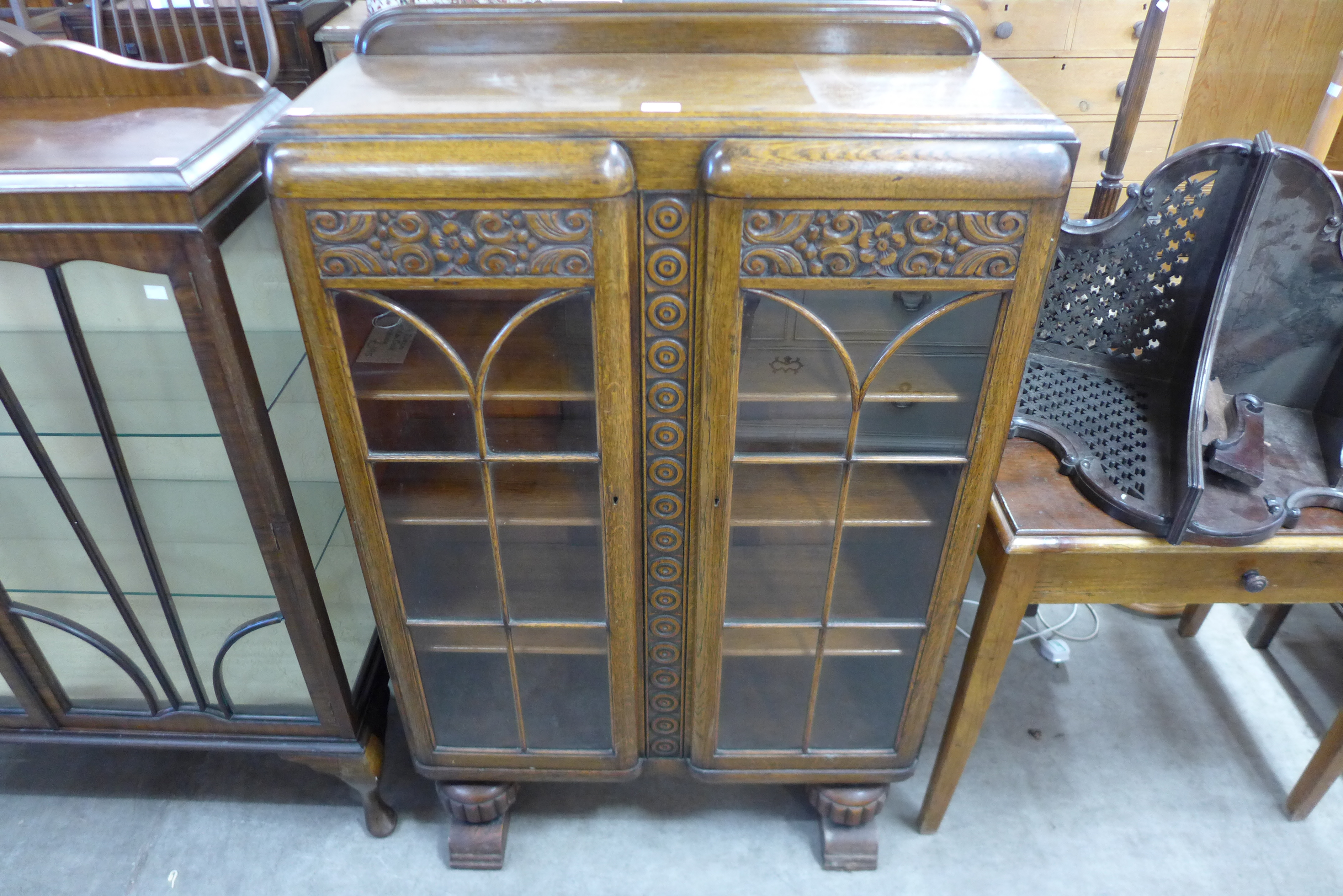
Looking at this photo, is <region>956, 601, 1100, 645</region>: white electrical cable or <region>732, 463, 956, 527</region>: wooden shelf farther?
<region>956, 601, 1100, 645</region>: white electrical cable

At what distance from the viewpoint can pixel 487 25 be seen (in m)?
0.95

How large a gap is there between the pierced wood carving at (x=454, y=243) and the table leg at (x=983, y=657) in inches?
25.6

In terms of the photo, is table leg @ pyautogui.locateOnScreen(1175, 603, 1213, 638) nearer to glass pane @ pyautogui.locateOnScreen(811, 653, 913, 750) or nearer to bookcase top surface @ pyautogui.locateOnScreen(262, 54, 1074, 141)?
glass pane @ pyautogui.locateOnScreen(811, 653, 913, 750)

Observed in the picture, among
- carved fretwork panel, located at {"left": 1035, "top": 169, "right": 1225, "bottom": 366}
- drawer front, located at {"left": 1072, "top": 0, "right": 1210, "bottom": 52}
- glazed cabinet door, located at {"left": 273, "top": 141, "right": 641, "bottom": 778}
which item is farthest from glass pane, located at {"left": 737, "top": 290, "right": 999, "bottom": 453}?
drawer front, located at {"left": 1072, "top": 0, "right": 1210, "bottom": 52}

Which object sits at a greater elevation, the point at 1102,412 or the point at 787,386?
the point at 787,386

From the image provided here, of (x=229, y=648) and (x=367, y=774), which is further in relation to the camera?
(x=367, y=774)

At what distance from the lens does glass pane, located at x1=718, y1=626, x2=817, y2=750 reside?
1150 millimetres

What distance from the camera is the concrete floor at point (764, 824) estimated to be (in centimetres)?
133

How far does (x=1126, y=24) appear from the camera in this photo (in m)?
2.00

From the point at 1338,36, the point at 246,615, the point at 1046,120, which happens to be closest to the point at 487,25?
the point at 1046,120

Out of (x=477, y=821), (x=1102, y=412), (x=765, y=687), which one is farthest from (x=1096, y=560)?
(x=477, y=821)

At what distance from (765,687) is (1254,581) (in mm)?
626

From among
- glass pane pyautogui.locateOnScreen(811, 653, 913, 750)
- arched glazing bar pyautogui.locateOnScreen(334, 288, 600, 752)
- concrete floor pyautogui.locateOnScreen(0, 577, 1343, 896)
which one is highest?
arched glazing bar pyautogui.locateOnScreen(334, 288, 600, 752)

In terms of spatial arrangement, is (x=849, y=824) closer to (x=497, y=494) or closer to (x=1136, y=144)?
(x=497, y=494)
